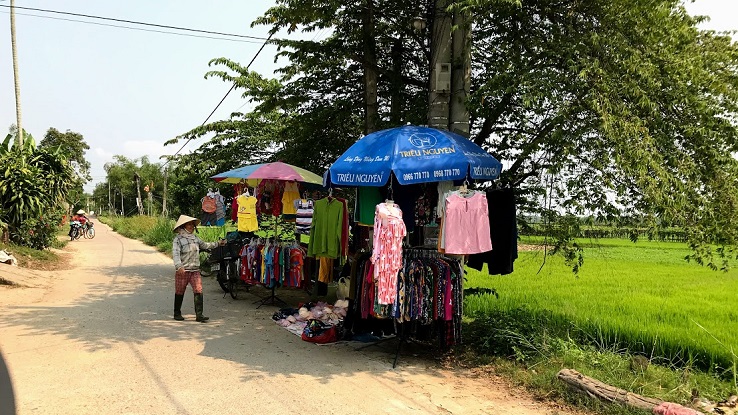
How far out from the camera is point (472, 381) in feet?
16.5

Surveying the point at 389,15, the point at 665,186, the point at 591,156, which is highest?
the point at 389,15

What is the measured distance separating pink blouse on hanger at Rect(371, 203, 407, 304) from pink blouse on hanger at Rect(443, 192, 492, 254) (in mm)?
518

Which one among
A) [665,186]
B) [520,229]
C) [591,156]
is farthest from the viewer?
[520,229]

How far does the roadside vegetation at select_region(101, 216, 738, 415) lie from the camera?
4.83 metres

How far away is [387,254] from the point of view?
16.5 ft

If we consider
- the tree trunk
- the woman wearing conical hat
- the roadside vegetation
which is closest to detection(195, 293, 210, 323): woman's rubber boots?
the woman wearing conical hat

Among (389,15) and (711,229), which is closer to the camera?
(711,229)

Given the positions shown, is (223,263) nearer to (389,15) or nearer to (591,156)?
(389,15)

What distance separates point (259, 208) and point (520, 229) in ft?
15.9

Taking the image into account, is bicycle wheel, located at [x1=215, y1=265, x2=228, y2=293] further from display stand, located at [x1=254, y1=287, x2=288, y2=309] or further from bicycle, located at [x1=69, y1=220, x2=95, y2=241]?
bicycle, located at [x1=69, y1=220, x2=95, y2=241]

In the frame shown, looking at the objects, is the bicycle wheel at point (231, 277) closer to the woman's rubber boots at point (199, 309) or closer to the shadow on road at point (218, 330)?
the shadow on road at point (218, 330)

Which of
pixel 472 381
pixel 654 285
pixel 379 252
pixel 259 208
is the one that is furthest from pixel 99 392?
pixel 654 285

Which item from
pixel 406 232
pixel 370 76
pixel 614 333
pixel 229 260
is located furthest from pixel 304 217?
pixel 614 333

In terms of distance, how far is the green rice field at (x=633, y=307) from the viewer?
20.0 feet
